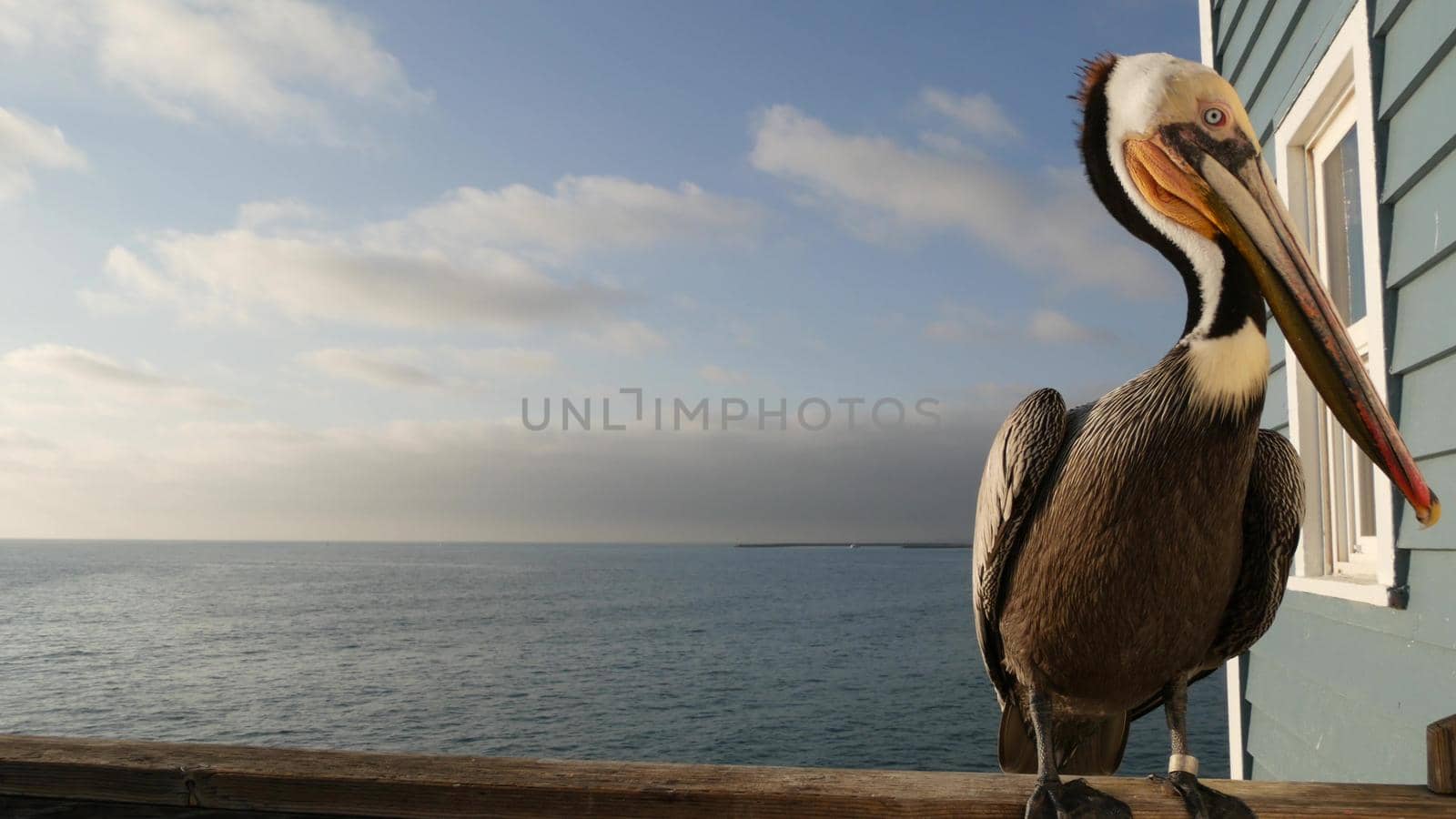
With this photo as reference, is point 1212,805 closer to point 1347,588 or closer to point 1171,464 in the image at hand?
point 1171,464

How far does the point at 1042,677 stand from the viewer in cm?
174

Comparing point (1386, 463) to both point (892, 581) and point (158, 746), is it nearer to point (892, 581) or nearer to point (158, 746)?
point (158, 746)

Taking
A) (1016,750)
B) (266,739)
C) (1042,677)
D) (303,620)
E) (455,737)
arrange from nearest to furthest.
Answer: (1042,677), (1016,750), (455,737), (266,739), (303,620)

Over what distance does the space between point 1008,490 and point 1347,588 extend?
69.9 inches

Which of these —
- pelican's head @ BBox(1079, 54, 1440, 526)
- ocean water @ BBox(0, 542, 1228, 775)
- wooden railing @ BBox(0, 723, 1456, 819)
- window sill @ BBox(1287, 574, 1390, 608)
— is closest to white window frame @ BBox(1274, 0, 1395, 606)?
window sill @ BBox(1287, 574, 1390, 608)

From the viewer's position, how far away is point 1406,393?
2.48 metres

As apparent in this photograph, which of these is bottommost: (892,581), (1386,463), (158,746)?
(892,581)

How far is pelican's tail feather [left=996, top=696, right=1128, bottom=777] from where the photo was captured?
1.95m

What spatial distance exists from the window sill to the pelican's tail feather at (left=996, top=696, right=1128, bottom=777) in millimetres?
1090

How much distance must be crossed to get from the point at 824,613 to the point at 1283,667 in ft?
190

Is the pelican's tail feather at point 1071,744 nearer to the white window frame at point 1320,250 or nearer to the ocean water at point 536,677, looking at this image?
the white window frame at point 1320,250

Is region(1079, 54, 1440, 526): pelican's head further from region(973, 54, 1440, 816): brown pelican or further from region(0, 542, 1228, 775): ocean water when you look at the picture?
region(0, 542, 1228, 775): ocean water

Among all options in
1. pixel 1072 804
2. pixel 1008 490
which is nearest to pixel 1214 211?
pixel 1008 490

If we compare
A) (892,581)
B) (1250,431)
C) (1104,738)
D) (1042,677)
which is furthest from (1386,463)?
(892,581)
